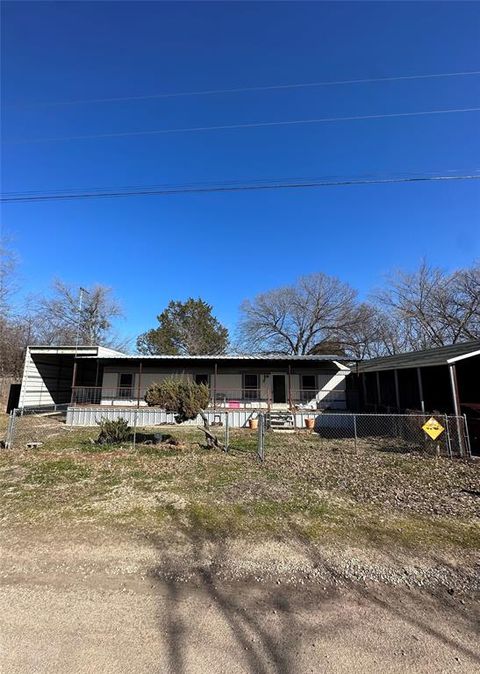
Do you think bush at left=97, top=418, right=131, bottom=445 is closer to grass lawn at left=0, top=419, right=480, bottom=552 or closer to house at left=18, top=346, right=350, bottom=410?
grass lawn at left=0, top=419, right=480, bottom=552

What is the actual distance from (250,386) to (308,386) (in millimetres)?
3461

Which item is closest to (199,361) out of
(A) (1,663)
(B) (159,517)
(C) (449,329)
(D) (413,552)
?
(B) (159,517)

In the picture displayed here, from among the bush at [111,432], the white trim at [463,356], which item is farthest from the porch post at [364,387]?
the bush at [111,432]

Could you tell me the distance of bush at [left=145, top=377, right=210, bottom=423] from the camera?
10594 mm

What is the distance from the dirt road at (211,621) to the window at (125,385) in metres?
17.5

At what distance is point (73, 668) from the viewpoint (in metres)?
2.41

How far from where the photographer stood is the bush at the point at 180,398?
10.6 m

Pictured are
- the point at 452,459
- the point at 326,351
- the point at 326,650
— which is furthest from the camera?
the point at 326,351

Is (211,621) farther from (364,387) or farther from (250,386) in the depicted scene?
(364,387)

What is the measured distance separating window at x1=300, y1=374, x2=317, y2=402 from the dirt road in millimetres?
17247

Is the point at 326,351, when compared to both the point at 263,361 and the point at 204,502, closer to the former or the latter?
the point at 263,361


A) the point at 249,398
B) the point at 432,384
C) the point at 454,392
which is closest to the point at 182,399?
the point at 454,392

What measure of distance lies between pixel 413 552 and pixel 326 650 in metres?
2.24

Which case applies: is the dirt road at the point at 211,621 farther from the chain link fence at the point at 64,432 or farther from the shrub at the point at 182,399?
the shrub at the point at 182,399
